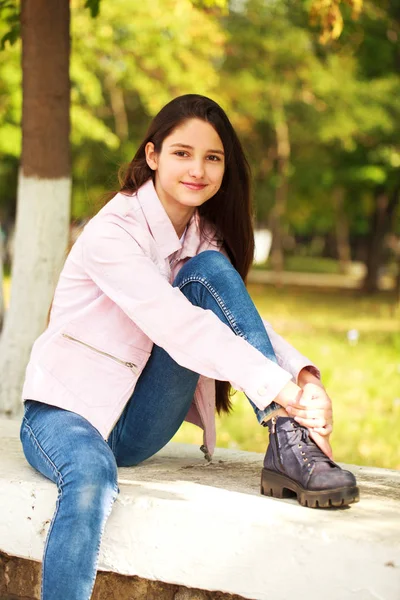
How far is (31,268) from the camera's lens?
536 centimetres

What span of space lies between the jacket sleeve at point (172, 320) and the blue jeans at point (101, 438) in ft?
0.37

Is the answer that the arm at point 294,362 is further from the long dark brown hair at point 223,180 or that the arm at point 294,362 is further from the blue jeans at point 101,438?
the long dark brown hair at point 223,180

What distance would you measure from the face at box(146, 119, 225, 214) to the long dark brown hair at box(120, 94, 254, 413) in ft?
0.10

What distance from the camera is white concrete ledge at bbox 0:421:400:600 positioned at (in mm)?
2482

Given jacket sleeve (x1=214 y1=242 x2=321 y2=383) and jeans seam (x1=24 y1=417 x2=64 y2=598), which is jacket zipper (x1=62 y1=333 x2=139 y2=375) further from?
jacket sleeve (x1=214 y1=242 x2=321 y2=383)

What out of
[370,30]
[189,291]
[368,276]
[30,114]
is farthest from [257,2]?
[189,291]

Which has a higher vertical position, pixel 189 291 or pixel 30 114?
pixel 30 114

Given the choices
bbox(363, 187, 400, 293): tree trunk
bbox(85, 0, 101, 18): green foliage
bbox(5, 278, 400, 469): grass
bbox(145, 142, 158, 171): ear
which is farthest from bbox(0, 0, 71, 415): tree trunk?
bbox(363, 187, 400, 293): tree trunk

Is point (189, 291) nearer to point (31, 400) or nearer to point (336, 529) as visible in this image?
point (31, 400)

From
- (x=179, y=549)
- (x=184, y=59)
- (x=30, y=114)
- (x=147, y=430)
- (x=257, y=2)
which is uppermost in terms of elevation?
(x=257, y=2)

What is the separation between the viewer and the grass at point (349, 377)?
6168mm

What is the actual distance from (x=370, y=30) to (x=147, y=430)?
17.0m

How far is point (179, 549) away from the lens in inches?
107

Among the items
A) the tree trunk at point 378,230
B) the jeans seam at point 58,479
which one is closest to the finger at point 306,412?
the jeans seam at point 58,479
